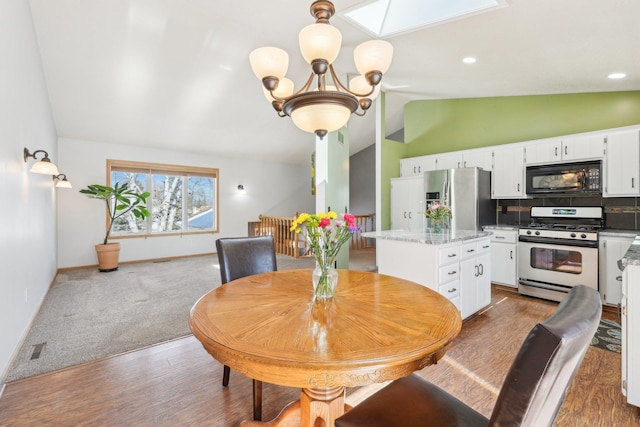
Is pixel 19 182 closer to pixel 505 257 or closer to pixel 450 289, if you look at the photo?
pixel 450 289

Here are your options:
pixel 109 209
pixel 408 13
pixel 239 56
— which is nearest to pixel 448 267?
pixel 408 13

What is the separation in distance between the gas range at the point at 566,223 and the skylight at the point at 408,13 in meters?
2.66

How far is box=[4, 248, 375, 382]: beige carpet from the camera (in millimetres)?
2400

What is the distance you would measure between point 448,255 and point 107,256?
18.4 ft

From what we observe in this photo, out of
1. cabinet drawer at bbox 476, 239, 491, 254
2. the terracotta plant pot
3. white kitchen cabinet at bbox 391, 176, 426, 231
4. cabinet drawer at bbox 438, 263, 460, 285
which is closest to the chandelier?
cabinet drawer at bbox 438, 263, 460, 285

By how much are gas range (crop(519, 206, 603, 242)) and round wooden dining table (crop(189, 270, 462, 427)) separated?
307 cm

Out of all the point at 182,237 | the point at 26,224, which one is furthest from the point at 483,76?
the point at 182,237

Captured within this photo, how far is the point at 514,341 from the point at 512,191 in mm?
2511

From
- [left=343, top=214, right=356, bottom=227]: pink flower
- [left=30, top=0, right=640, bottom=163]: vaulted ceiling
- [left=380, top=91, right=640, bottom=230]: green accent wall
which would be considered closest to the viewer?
[left=343, top=214, right=356, bottom=227]: pink flower

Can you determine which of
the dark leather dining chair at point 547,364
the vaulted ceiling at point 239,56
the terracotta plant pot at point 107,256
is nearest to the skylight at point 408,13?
the vaulted ceiling at point 239,56

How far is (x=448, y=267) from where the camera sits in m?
2.78

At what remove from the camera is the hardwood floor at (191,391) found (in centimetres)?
169

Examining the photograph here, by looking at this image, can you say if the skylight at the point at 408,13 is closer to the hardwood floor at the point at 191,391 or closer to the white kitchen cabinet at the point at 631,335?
the white kitchen cabinet at the point at 631,335

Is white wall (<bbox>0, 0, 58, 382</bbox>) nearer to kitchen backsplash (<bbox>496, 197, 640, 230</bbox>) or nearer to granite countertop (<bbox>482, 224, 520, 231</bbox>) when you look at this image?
granite countertop (<bbox>482, 224, 520, 231</bbox>)
